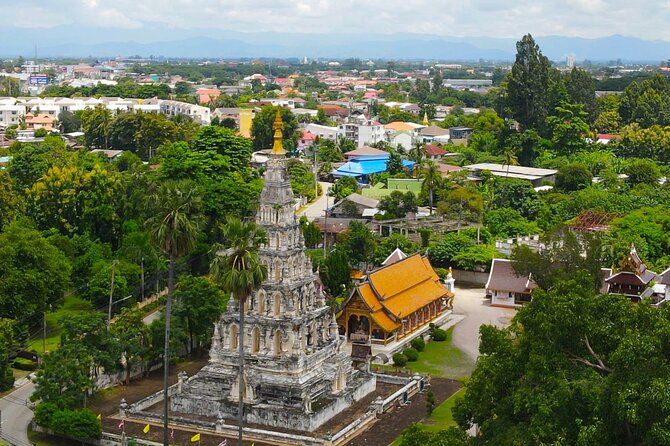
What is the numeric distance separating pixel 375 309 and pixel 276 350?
41.8 feet

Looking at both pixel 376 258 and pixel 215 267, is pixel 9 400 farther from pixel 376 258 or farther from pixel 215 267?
pixel 376 258

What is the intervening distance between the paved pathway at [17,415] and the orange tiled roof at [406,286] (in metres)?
20.6

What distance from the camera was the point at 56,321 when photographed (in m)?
59.0

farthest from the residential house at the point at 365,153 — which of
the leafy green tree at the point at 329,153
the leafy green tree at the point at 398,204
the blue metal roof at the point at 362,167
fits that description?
the leafy green tree at the point at 398,204

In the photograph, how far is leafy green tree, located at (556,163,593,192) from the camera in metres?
100

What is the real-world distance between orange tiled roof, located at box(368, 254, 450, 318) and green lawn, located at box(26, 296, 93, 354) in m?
18.1

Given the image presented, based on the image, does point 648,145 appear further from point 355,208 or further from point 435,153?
point 355,208

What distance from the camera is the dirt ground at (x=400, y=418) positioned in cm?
4262

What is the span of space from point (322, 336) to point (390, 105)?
151m

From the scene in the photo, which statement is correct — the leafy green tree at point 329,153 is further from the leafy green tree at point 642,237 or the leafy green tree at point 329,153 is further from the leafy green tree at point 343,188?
the leafy green tree at point 642,237

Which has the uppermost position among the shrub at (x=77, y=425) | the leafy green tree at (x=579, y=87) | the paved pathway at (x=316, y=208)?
the leafy green tree at (x=579, y=87)

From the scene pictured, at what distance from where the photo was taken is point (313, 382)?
44875 millimetres

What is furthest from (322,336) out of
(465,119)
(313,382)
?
(465,119)

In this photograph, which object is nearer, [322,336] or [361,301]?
[322,336]
